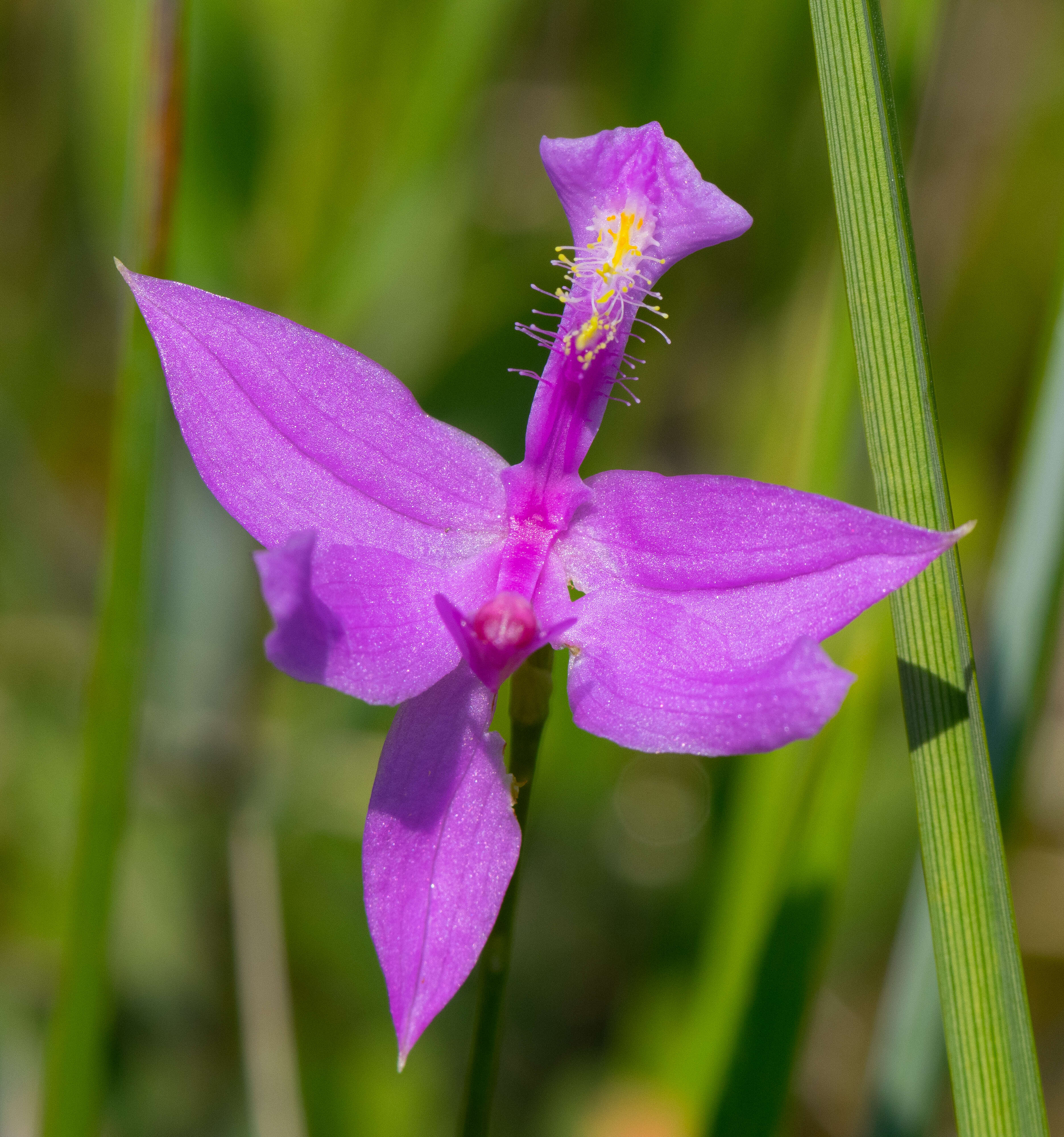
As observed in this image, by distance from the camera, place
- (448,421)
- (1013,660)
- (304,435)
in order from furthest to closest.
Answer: (448,421), (1013,660), (304,435)

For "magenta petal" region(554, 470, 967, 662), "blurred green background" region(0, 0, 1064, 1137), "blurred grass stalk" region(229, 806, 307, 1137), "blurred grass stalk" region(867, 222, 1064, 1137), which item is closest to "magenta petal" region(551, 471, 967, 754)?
"magenta petal" region(554, 470, 967, 662)

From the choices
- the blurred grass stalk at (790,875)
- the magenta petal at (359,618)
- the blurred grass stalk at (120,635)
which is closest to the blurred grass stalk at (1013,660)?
the blurred grass stalk at (790,875)

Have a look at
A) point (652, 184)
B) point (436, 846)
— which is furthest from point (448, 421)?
point (436, 846)

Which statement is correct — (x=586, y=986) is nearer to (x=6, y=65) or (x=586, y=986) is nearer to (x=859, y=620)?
(x=859, y=620)

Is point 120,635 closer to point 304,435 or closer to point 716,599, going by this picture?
point 304,435

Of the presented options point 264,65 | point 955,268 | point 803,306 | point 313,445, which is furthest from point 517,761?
point 955,268

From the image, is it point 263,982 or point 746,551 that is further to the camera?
point 263,982

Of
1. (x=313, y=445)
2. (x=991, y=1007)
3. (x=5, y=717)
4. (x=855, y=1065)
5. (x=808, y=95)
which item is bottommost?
(x=855, y=1065)
